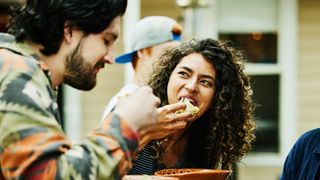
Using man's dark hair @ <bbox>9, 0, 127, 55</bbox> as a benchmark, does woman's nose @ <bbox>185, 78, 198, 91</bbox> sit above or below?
below

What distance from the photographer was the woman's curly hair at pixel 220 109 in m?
3.71

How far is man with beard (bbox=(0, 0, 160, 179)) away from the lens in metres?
1.99

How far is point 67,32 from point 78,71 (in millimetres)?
123

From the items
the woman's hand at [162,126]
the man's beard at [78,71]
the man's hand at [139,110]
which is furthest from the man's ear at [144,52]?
the man's hand at [139,110]

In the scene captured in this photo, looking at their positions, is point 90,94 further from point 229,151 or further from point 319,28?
point 229,151

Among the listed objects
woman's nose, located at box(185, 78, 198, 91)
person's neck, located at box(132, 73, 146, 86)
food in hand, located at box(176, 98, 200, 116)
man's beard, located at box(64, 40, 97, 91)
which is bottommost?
food in hand, located at box(176, 98, 200, 116)

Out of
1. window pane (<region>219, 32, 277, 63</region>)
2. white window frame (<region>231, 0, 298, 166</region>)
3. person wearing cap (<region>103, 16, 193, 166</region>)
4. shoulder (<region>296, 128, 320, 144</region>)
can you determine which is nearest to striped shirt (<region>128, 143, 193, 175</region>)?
shoulder (<region>296, 128, 320, 144</region>)

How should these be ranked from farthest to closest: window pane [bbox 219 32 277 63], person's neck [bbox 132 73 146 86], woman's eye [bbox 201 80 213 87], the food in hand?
window pane [bbox 219 32 277 63], person's neck [bbox 132 73 146 86], woman's eye [bbox 201 80 213 87], the food in hand

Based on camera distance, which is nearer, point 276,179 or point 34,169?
point 34,169

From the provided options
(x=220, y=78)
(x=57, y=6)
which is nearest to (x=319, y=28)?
(x=220, y=78)

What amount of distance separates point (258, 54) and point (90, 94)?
6.87ft

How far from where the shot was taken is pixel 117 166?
6.76 ft

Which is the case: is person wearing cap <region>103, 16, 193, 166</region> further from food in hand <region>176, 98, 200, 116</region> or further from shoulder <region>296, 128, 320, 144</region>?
shoulder <region>296, 128, 320, 144</region>

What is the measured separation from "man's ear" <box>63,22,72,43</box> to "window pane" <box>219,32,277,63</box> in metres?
6.83
